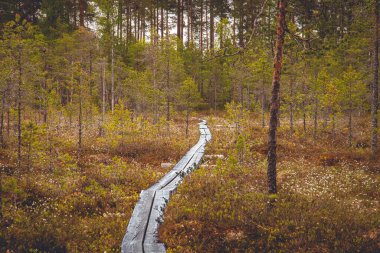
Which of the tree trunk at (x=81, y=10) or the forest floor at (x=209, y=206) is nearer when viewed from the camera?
the forest floor at (x=209, y=206)

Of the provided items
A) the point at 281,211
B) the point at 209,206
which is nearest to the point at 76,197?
the point at 209,206

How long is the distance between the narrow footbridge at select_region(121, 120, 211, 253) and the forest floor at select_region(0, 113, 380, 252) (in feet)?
1.04

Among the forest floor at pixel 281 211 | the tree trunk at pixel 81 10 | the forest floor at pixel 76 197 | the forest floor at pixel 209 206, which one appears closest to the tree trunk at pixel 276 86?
the forest floor at pixel 281 211

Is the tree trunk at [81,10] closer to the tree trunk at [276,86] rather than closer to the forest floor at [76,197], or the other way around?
the forest floor at [76,197]

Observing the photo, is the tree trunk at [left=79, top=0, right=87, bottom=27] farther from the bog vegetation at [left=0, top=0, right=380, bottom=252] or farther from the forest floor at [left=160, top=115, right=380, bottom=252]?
the forest floor at [left=160, top=115, right=380, bottom=252]

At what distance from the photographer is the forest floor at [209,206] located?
7.61 meters

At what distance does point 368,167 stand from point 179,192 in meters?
11.1

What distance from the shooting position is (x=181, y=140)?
75.0 feet

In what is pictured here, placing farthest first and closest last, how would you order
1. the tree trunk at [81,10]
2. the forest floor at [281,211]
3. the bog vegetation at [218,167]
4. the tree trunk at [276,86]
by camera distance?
1. the tree trunk at [81,10]
2. the tree trunk at [276,86]
3. the bog vegetation at [218,167]
4. the forest floor at [281,211]

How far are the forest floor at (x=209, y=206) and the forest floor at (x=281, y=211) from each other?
0.04 meters

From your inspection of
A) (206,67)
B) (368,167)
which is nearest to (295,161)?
(368,167)

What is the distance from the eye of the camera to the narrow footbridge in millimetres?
7627

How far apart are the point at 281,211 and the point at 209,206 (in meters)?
2.55

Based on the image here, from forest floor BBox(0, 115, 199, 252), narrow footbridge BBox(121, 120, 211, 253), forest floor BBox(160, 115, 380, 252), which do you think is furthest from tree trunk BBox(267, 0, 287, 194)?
forest floor BBox(0, 115, 199, 252)
